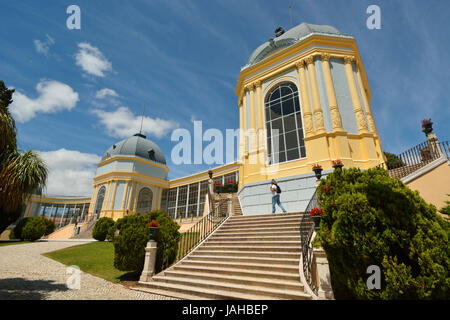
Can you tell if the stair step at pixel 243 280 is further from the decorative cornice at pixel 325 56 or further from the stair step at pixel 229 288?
the decorative cornice at pixel 325 56

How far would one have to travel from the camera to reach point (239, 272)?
5855mm

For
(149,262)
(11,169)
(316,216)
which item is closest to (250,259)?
(316,216)

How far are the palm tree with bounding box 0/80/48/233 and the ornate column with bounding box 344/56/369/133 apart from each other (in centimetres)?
1476

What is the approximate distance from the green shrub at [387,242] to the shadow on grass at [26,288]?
674 centimetres

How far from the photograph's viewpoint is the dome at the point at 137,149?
33.0m

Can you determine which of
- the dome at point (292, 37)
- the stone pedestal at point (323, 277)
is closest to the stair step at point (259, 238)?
the stone pedestal at point (323, 277)

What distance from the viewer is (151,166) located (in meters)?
34.2

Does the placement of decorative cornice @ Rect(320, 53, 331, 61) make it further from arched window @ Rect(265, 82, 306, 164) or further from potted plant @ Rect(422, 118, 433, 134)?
potted plant @ Rect(422, 118, 433, 134)

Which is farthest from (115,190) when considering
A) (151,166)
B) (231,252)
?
(231,252)
